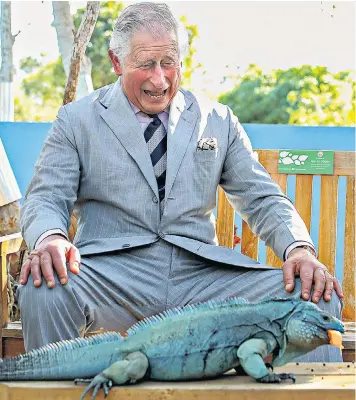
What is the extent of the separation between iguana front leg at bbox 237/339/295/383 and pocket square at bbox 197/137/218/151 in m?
1.47

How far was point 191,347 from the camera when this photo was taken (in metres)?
2.53

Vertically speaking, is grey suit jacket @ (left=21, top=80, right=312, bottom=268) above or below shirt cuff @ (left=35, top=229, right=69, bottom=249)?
above

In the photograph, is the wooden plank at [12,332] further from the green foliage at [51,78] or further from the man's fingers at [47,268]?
the green foliage at [51,78]

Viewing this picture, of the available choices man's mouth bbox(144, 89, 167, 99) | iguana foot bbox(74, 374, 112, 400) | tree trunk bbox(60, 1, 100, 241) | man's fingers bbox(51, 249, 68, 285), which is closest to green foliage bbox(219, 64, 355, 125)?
tree trunk bbox(60, 1, 100, 241)

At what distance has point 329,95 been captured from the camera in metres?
26.8

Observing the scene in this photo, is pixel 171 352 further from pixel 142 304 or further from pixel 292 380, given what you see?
pixel 142 304

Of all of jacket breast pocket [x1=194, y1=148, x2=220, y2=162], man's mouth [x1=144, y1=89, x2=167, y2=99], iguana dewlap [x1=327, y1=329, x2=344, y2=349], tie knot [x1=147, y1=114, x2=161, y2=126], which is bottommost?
iguana dewlap [x1=327, y1=329, x2=344, y2=349]

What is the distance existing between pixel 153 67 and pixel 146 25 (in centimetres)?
17

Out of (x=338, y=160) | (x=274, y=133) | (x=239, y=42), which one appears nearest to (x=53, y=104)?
(x=239, y=42)

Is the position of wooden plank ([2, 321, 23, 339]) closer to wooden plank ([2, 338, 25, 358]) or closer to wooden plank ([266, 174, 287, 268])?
wooden plank ([2, 338, 25, 358])

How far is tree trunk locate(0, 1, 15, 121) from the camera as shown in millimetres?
12289

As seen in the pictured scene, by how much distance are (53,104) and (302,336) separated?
44265mm

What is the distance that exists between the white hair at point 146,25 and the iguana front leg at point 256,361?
60.8 inches

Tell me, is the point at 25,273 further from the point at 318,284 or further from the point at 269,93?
the point at 269,93
